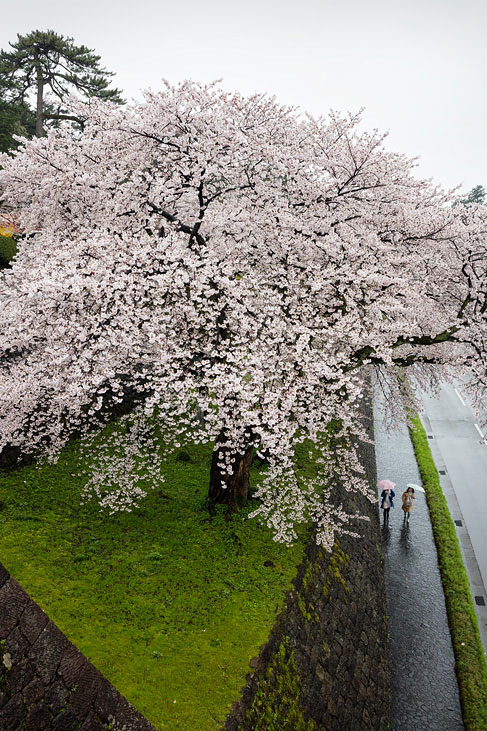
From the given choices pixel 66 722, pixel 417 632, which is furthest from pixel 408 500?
pixel 66 722

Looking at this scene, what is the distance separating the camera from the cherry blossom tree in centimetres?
999

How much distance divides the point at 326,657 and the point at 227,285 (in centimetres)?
856

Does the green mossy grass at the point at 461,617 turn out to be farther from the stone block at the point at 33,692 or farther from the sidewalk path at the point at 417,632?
the stone block at the point at 33,692

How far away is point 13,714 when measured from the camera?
14.8 feet

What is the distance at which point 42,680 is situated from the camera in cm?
482

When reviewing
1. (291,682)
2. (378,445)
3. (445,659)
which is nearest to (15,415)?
(291,682)

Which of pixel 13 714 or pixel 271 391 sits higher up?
pixel 271 391

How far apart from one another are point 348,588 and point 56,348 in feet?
31.7

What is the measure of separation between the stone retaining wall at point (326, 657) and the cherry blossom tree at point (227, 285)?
144cm

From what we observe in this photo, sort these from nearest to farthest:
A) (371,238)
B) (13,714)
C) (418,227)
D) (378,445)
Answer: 1. (13,714)
2. (371,238)
3. (418,227)
4. (378,445)

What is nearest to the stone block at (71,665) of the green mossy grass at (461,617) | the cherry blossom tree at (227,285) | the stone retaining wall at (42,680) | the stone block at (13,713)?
the stone retaining wall at (42,680)

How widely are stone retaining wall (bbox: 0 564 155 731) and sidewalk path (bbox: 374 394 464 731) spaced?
864cm

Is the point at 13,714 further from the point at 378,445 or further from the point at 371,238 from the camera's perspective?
the point at 378,445

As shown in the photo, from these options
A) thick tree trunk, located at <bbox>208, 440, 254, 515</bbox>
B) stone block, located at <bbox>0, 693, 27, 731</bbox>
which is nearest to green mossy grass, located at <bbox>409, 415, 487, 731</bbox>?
thick tree trunk, located at <bbox>208, 440, 254, 515</bbox>
